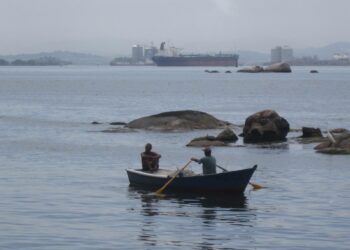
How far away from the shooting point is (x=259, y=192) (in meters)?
34.2

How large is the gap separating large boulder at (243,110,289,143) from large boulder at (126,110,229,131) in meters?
7.09

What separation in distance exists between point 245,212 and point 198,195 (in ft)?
11.3

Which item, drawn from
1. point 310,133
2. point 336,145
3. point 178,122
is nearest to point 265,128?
point 310,133

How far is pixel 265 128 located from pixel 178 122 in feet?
26.4

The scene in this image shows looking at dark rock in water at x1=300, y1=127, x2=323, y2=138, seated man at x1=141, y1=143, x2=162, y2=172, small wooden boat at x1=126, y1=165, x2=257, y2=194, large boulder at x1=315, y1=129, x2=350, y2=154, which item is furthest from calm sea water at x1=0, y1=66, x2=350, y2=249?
seated man at x1=141, y1=143, x2=162, y2=172

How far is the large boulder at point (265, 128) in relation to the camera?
52062mm

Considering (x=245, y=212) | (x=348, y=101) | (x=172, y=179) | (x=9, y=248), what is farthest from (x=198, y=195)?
(x=348, y=101)

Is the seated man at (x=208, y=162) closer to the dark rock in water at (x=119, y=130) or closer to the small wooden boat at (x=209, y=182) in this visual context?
the small wooden boat at (x=209, y=182)

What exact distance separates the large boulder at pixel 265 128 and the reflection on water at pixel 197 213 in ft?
59.4

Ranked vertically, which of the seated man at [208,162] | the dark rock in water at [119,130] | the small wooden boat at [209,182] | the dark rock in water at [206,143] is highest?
the seated man at [208,162]

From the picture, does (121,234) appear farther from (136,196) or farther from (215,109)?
(215,109)

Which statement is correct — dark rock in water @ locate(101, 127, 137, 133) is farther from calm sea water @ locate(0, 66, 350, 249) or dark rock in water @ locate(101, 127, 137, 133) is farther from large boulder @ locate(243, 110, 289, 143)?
large boulder @ locate(243, 110, 289, 143)

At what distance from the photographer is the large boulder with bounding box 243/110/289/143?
52.1 metres

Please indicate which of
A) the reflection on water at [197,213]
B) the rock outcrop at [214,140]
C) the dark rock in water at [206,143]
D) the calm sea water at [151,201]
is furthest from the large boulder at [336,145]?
the reflection on water at [197,213]
